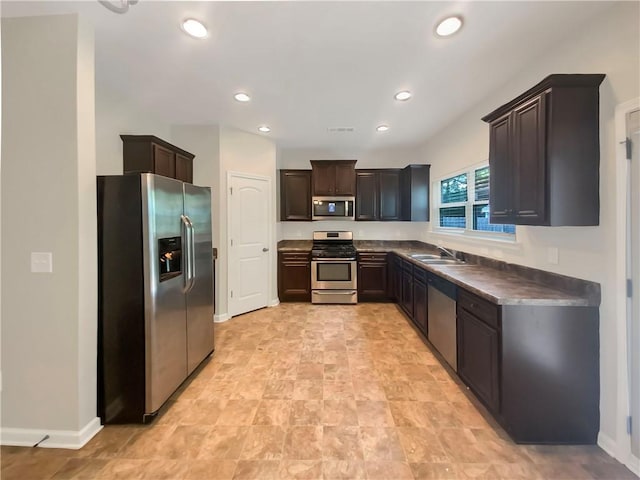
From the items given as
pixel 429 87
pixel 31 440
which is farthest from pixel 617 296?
pixel 31 440

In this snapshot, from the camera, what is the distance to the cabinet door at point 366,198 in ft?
17.7

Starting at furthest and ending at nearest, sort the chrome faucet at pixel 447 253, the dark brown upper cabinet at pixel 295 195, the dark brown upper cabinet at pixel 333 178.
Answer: the dark brown upper cabinet at pixel 295 195 → the dark brown upper cabinet at pixel 333 178 → the chrome faucet at pixel 447 253

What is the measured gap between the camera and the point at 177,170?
3.66 m

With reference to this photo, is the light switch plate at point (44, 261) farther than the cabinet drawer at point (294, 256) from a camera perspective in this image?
No

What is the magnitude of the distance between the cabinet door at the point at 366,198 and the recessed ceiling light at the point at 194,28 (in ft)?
12.0

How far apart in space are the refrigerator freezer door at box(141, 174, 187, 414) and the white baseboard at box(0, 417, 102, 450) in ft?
1.27

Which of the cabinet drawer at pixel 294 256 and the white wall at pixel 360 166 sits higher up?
the white wall at pixel 360 166

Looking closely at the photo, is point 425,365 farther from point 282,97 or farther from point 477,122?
point 282,97

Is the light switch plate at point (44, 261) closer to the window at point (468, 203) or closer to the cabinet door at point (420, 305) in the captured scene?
the cabinet door at point (420, 305)

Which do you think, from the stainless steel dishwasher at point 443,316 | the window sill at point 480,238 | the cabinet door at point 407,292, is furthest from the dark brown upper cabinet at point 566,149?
the cabinet door at point 407,292

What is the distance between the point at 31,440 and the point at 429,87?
167 inches

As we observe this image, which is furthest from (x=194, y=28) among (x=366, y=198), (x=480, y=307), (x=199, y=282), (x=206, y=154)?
(x=366, y=198)

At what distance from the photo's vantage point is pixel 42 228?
1921mm

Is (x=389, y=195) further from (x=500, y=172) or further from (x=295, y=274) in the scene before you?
(x=500, y=172)
